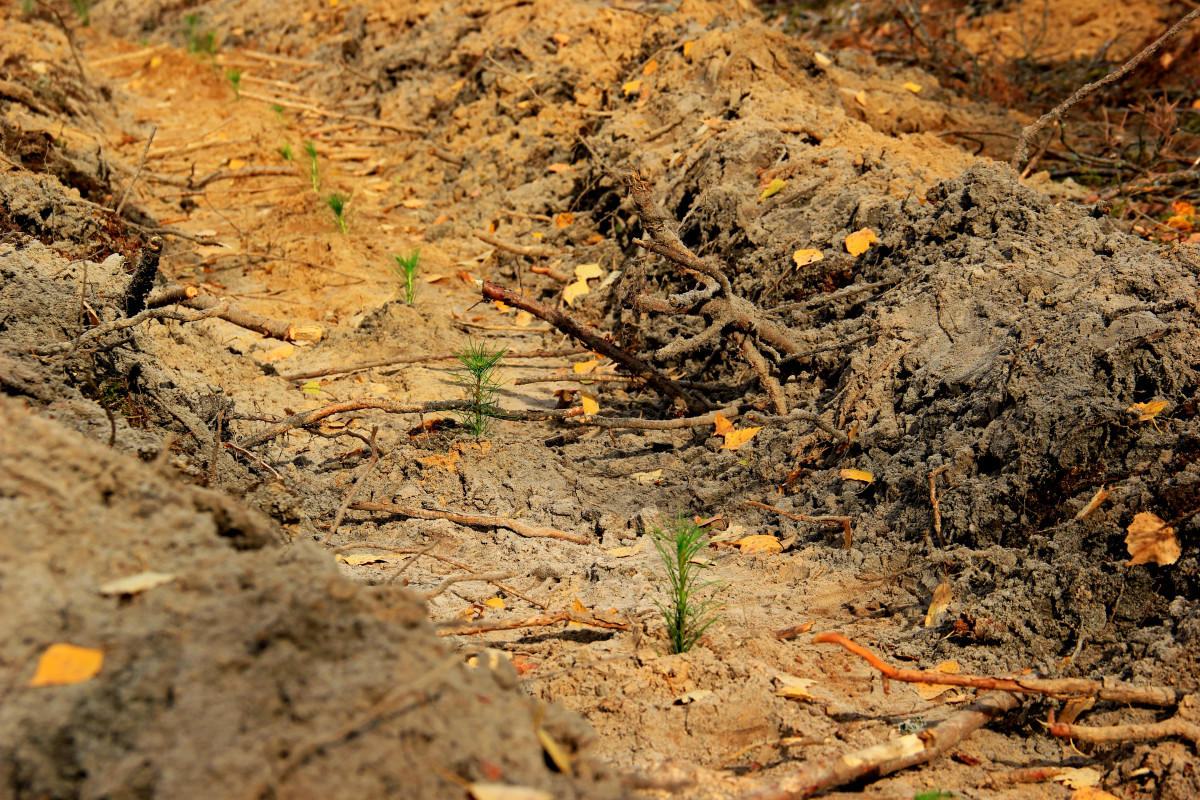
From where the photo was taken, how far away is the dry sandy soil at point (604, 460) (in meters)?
1.29

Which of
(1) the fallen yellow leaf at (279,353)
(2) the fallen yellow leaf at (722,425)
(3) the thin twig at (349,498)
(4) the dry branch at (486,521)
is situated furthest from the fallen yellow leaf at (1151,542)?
(1) the fallen yellow leaf at (279,353)

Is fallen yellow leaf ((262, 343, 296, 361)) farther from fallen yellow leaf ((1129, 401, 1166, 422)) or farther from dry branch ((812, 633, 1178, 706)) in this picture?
fallen yellow leaf ((1129, 401, 1166, 422))

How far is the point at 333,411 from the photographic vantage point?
3139 mm

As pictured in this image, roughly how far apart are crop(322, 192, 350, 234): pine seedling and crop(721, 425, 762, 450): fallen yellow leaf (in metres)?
2.83

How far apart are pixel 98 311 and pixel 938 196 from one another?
3.20 meters

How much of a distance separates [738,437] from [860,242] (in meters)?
1.04

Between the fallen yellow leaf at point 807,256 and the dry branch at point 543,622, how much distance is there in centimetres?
195

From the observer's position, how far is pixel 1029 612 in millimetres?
2270

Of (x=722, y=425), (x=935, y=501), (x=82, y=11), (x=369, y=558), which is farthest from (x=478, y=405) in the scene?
(x=82, y=11)

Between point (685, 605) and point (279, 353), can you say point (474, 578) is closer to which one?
→ point (685, 605)

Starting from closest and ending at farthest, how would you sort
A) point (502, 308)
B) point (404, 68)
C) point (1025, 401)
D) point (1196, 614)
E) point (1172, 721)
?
point (1172, 721) → point (1196, 614) → point (1025, 401) → point (502, 308) → point (404, 68)

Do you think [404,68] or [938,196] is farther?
[404,68]

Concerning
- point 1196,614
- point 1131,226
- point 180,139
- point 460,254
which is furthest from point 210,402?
point 180,139

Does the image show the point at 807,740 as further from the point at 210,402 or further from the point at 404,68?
the point at 404,68
